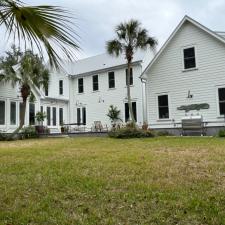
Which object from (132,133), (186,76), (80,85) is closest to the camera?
(132,133)

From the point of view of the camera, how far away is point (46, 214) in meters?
4.39

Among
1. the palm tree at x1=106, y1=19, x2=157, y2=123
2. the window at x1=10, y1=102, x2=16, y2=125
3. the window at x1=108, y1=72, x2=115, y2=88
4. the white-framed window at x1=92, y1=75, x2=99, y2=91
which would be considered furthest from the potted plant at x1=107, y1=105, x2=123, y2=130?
the window at x1=10, y1=102, x2=16, y2=125

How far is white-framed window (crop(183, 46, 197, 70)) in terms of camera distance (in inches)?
836

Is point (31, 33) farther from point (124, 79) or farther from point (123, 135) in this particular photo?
point (124, 79)

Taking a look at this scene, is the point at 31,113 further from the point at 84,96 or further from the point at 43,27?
the point at 43,27

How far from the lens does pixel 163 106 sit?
22484 mm

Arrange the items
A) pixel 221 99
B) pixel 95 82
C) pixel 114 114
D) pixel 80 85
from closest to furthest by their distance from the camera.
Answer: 1. pixel 221 99
2. pixel 114 114
3. pixel 95 82
4. pixel 80 85

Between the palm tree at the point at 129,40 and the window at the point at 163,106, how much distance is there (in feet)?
7.19

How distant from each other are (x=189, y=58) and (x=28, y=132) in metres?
12.6

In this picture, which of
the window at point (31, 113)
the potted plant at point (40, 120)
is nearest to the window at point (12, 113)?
the window at point (31, 113)

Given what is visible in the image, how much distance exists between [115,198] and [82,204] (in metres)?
0.51

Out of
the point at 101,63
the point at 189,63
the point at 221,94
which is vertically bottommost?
the point at 221,94

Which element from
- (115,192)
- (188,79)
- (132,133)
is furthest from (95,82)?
(115,192)

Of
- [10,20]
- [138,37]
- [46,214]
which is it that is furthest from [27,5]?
[138,37]
